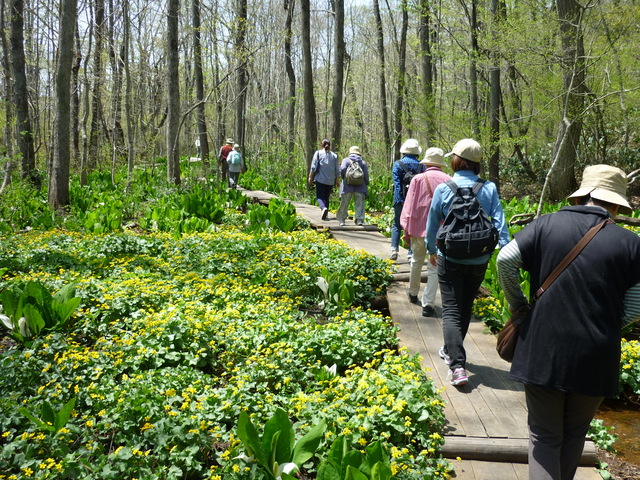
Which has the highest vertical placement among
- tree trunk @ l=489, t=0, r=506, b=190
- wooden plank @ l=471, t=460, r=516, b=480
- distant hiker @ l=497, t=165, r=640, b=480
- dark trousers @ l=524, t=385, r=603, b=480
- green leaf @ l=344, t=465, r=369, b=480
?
tree trunk @ l=489, t=0, r=506, b=190

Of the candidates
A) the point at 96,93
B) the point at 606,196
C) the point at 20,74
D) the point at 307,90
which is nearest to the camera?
the point at 606,196

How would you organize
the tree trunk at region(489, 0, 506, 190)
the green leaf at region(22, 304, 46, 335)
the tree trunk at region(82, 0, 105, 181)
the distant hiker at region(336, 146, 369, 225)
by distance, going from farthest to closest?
the tree trunk at region(82, 0, 105, 181) < the tree trunk at region(489, 0, 506, 190) < the distant hiker at region(336, 146, 369, 225) < the green leaf at region(22, 304, 46, 335)

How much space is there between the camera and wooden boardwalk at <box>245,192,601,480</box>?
2869 mm

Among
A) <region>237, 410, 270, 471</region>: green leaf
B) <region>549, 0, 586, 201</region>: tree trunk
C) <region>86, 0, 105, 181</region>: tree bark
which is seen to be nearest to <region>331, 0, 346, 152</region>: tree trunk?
<region>549, 0, 586, 201</region>: tree trunk

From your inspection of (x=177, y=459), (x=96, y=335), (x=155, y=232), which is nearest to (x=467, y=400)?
(x=177, y=459)

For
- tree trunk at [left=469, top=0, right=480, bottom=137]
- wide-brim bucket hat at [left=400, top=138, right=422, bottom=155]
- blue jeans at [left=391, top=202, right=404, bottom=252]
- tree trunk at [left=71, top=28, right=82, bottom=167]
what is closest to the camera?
wide-brim bucket hat at [left=400, top=138, right=422, bottom=155]

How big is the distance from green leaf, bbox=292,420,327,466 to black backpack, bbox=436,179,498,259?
1.41 metres

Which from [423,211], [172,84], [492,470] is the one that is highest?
[172,84]

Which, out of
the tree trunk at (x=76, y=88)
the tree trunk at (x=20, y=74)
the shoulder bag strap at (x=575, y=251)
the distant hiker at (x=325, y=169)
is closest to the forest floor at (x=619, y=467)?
the shoulder bag strap at (x=575, y=251)

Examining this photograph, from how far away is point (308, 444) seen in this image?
2.68 meters

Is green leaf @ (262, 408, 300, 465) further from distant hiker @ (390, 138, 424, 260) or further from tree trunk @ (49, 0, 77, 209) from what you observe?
tree trunk @ (49, 0, 77, 209)

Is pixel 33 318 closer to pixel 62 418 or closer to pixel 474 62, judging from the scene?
pixel 62 418

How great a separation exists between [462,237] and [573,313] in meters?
1.26

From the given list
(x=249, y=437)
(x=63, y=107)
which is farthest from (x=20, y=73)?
(x=249, y=437)
